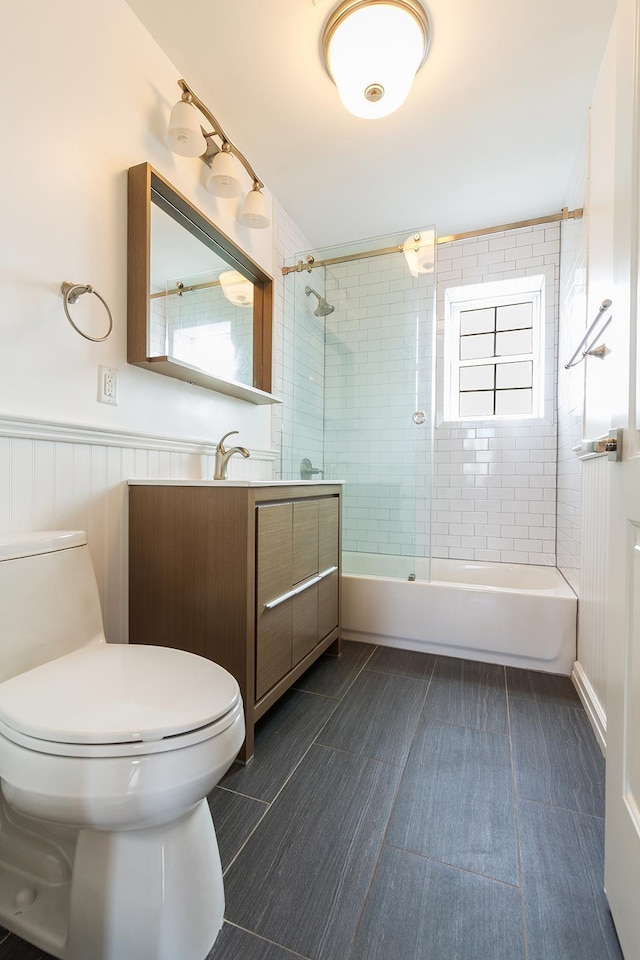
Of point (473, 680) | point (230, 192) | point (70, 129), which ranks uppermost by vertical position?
point (230, 192)

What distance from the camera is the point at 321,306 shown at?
2.66 m

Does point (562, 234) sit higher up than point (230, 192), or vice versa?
point (562, 234)

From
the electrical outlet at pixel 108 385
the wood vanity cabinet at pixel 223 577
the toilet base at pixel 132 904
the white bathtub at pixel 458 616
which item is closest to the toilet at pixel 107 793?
the toilet base at pixel 132 904

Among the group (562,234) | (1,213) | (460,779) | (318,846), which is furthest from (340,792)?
(562,234)

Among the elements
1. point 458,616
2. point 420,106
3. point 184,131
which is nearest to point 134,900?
point 458,616

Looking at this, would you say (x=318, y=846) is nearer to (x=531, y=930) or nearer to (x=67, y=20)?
(x=531, y=930)

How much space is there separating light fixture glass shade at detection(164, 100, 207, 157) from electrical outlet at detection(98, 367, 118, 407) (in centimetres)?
86

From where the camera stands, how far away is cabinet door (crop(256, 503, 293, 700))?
1342mm

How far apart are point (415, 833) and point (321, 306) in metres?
→ 2.52

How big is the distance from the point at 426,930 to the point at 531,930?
0.20m

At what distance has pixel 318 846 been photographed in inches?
39.5

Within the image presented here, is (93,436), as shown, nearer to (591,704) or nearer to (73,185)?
(73,185)

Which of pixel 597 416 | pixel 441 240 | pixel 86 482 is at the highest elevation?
pixel 441 240

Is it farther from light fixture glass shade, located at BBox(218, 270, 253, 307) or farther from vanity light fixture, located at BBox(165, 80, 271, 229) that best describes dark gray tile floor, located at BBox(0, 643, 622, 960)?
vanity light fixture, located at BBox(165, 80, 271, 229)
